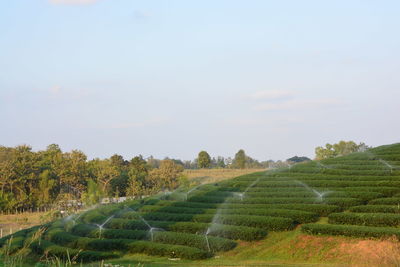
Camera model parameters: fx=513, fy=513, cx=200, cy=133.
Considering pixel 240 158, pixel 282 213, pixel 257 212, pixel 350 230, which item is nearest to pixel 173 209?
pixel 257 212

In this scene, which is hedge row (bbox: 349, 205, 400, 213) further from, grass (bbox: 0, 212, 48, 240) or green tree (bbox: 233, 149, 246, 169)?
green tree (bbox: 233, 149, 246, 169)

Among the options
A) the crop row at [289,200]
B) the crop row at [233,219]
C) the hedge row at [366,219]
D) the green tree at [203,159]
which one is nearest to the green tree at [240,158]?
the green tree at [203,159]

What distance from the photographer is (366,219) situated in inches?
776

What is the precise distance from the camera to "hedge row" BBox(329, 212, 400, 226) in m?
19.2

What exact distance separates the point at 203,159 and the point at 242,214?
55.8 m

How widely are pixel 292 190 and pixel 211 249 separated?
7.12m

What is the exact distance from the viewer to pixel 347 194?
2316 cm

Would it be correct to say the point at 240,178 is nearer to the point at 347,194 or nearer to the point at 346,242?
the point at 347,194

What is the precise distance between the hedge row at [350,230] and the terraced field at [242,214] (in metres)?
0.03

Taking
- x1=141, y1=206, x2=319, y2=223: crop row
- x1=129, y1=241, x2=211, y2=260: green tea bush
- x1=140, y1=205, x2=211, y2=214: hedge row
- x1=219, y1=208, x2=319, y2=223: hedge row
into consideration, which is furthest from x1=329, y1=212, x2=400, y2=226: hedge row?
x1=140, y1=205, x2=211, y2=214: hedge row

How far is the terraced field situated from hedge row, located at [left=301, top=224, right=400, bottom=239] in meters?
0.03

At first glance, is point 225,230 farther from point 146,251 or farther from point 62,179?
point 62,179

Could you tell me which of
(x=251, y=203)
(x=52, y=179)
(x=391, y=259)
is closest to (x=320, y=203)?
(x=251, y=203)

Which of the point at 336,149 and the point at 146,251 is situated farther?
the point at 336,149
